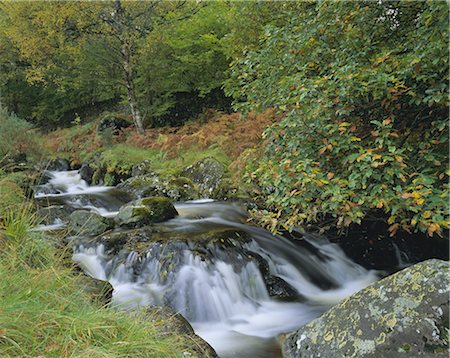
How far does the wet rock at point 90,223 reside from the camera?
6.48 m

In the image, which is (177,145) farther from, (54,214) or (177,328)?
(177,328)

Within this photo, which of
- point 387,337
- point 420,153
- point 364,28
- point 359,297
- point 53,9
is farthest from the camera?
point 53,9

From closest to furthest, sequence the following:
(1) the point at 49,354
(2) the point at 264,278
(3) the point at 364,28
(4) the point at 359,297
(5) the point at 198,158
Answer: (1) the point at 49,354, (4) the point at 359,297, (3) the point at 364,28, (2) the point at 264,278, (5) the point at 198,158

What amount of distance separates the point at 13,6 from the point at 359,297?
1532 cm

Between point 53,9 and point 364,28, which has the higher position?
point 53,9

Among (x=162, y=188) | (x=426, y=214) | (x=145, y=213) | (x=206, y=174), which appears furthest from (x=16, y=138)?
(x=426, y=214)

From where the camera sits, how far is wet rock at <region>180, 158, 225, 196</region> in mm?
9180

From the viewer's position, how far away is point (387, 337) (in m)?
2.63

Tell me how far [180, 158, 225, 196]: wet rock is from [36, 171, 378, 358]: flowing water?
104 inches

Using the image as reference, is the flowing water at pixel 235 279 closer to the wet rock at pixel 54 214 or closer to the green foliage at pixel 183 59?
the wet rock at pixel 54 214

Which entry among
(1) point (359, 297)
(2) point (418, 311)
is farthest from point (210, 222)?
(2) point (418, 311)

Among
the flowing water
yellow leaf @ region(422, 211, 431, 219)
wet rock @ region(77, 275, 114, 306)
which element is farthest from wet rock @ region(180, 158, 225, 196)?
yellow leaf @ region(422, 211, 431, 219)

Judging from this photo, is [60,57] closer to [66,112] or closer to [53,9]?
[53,9]

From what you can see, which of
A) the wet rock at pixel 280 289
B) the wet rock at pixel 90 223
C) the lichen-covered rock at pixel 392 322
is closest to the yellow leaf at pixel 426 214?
the lichen-covered rock at pixel 392 322
